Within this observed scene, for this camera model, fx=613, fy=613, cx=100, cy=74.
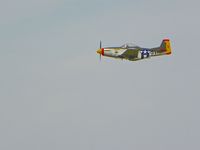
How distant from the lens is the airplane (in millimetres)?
135250

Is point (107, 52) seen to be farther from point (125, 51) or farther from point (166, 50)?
point (166, 50)

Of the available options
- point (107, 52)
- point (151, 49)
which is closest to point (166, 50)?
point (151, 49)

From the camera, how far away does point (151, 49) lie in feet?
460

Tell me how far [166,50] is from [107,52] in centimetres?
1409

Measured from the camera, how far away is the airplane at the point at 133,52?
135250mm

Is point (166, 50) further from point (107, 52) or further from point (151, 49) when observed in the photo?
point (107, 52)

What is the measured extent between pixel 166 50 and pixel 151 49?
360cm

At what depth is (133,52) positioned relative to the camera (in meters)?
136

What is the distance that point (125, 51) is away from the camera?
136 metres

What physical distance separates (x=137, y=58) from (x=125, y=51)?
11.5 feet

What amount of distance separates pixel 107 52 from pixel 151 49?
414 inches

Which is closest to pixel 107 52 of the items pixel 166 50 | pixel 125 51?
pixel 125 51

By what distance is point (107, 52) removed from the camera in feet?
450
